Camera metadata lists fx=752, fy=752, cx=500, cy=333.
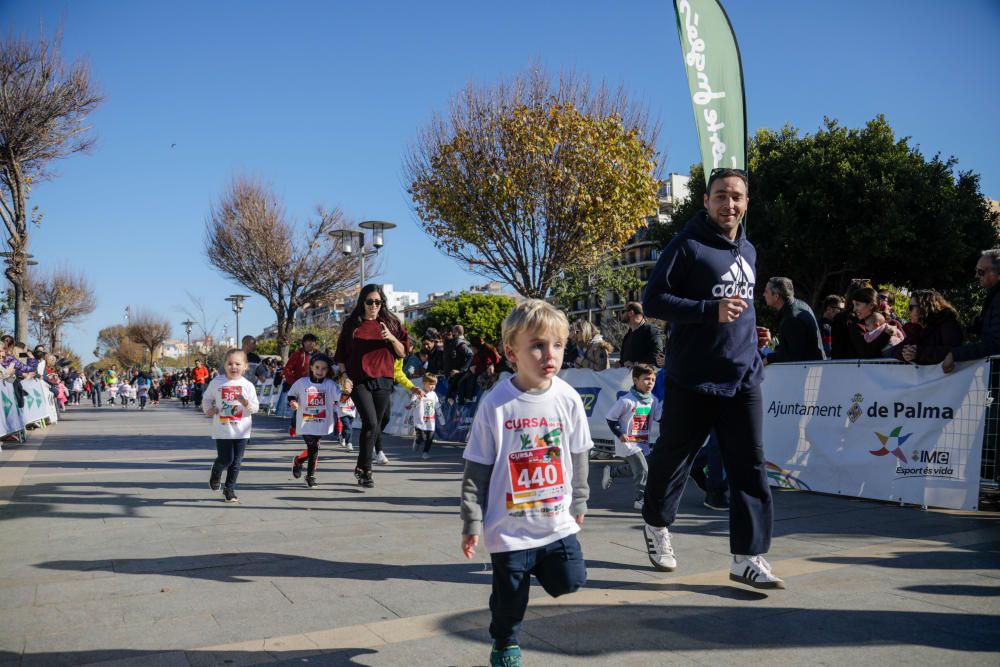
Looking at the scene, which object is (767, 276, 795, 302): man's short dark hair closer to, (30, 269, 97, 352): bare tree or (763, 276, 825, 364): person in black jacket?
(763, 276, 825, 364): person in black jacket

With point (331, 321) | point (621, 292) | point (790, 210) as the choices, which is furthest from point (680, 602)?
point (331, 321)

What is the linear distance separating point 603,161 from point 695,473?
11365 millimetres

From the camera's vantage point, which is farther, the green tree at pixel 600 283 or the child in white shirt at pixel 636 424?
the green tree at pixel 600 283

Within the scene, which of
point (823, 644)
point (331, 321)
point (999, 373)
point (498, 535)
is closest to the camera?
point (498, 535)

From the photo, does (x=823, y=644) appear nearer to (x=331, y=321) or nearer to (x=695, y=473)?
(x=695, y=473)

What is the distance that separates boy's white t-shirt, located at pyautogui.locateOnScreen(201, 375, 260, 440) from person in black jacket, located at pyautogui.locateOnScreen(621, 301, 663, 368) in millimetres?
4163

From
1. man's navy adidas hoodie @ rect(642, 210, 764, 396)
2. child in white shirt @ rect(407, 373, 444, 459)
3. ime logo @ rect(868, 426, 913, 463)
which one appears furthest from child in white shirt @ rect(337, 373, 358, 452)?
man's navy adidas hoodie @ rect(642, 210, 764, 396)

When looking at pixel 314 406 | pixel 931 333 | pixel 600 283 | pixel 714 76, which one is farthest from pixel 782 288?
pixel 600 283

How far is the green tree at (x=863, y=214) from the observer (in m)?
27.8

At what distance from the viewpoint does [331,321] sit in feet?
244

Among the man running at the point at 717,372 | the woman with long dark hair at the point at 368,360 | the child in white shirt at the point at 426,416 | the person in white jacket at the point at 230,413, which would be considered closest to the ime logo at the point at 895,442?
the man running at the point at 717,372

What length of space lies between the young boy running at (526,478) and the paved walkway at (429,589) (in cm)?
36

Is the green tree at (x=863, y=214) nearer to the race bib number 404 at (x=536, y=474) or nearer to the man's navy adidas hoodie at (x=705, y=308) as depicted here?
the man's navy adidas hoodie at (x=705, y=308)

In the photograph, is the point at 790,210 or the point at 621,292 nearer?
the point at 790,210
